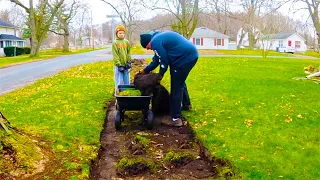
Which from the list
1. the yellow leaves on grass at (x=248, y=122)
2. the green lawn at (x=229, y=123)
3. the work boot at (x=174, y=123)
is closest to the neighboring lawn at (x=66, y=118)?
the green lawn at (x=229, y=123)

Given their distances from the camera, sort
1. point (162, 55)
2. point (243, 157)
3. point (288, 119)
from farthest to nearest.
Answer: point (288, 119) → point (162, 55) → point (243, 157)

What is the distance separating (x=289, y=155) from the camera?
4.89 m

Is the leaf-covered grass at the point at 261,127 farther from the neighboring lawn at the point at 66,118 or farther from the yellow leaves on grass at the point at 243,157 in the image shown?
the neighboring lawn at the point at 66,118

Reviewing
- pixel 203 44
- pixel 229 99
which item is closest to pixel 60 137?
pixel 229 99

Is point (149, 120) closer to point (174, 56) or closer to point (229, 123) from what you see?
point (174, 56)

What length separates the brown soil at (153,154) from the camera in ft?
15.0

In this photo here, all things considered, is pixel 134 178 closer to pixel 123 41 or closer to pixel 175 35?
pixel 175 35

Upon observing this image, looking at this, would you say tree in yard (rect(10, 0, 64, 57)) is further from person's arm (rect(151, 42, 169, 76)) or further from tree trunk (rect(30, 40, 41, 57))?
person's arm (rect(151, 42, 169, 76))

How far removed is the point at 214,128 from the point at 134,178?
2263 mm

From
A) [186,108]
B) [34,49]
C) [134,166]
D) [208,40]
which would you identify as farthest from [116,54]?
[208,40]

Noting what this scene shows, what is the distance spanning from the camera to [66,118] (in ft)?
23.1

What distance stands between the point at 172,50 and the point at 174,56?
0.36 feet

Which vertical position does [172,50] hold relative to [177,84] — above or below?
above

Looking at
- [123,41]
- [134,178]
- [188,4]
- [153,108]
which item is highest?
[188,4]
